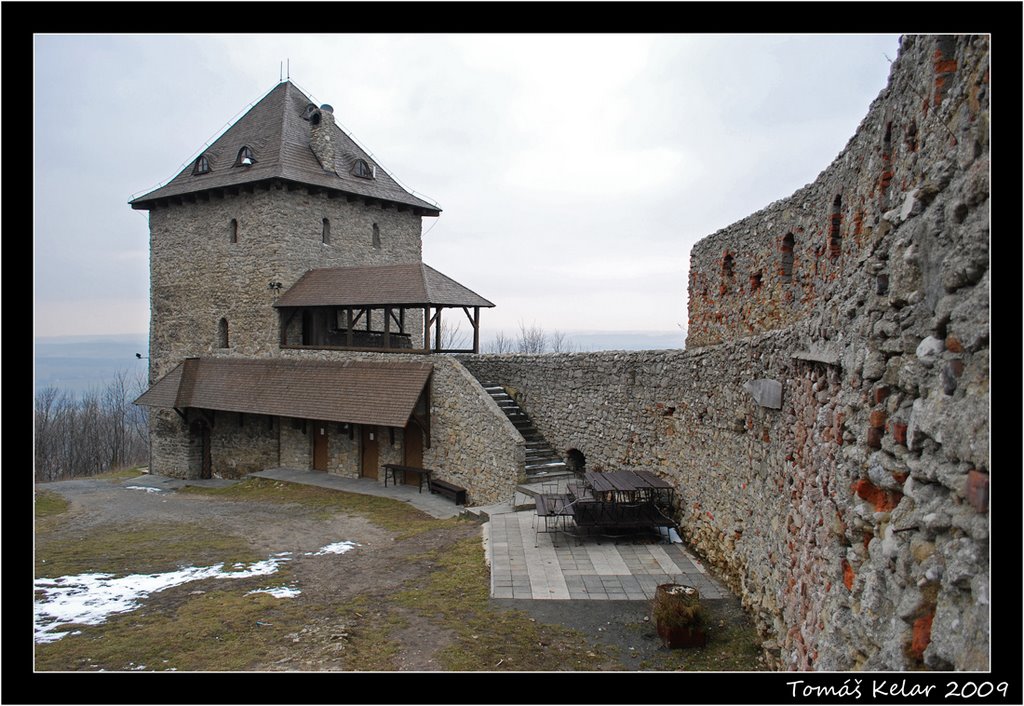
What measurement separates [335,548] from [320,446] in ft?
27.2

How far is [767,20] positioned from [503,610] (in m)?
5.63

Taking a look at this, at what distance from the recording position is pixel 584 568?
7578 mm

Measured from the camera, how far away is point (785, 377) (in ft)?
17.6

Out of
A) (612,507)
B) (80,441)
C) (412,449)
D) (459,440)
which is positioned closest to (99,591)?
(612,507)

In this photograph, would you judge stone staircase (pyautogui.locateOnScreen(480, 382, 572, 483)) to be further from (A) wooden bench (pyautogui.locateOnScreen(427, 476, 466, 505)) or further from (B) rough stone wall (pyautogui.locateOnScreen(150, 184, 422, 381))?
(B) rough stone wall (pyautogui.locateOnScreen(150, 184, 422, 381))

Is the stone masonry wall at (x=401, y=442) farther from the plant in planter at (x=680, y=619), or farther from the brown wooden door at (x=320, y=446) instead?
the plant in planter at (x=680, y=619)

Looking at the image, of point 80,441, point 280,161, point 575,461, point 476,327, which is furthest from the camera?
point 80,441

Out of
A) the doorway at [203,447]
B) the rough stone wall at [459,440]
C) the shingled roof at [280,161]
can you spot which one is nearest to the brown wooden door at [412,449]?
the rough stone wall at [459,440]

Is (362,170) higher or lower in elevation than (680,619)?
higher

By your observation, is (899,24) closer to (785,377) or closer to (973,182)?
(973,182)

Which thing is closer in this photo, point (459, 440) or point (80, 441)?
point (459, 440)

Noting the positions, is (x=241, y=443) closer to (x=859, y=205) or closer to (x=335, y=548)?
(x=335, y=548)

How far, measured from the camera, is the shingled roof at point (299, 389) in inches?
586

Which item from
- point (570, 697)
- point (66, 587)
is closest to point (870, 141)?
point (570, 697)
